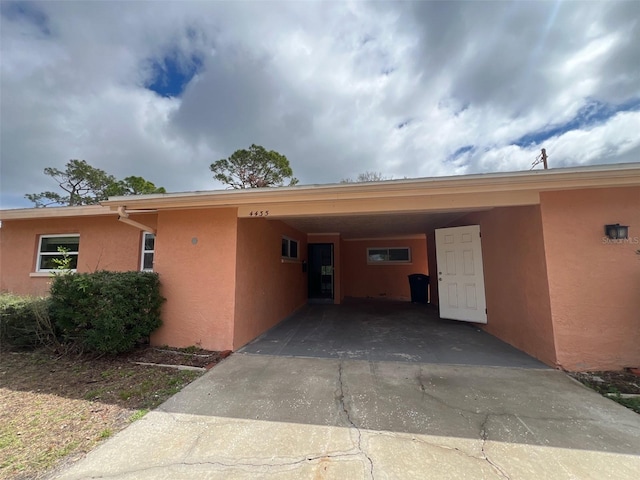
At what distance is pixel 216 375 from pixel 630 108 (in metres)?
12.5

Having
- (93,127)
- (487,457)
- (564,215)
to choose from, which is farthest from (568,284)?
(93,127)

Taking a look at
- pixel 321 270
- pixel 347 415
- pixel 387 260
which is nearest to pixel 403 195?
pixel 347 415

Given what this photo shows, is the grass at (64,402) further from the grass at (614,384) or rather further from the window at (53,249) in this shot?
the grass at (614,384)

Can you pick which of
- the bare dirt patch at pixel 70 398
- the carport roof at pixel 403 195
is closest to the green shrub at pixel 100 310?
the bare dirt patch at pixel 70 398

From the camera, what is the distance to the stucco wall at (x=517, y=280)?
3.77 metres

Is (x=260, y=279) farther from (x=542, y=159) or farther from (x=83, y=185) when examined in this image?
(x=83, y=185)

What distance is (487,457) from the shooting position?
1.90 meters

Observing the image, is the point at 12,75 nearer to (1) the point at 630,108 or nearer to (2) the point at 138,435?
(2) the point at 138,435

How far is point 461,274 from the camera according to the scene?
5.84m

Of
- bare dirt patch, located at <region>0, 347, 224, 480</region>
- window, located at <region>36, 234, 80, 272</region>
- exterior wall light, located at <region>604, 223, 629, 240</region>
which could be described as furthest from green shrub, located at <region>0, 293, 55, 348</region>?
exterior wall light, located at <region>604, 223, 629, 240</region>

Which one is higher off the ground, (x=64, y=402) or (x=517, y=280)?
(x=517, y=280)

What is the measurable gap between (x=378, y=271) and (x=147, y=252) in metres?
8.55

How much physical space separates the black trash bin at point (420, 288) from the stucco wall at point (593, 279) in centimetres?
601

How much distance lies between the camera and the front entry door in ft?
32.4
